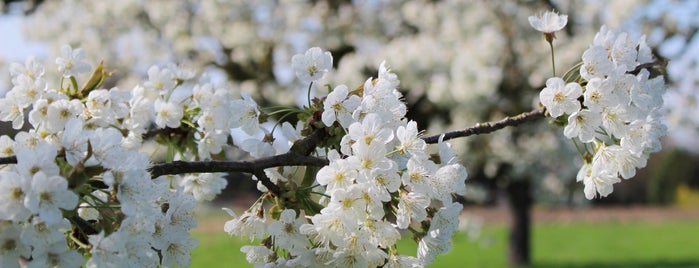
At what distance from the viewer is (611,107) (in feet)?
4.86

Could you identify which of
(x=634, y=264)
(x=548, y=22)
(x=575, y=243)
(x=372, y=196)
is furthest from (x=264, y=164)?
(x=575, y=243)

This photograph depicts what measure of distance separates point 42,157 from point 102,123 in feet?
1.52

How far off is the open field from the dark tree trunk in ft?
1.26

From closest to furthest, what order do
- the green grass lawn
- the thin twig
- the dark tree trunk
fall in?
the thin twig → the dark tree trunk → the green grass lawn

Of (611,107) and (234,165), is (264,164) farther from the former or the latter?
(611,107)

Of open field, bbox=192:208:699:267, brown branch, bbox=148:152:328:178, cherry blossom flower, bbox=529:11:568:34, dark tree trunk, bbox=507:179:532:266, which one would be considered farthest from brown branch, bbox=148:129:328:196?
dark tree trunk, bbox=507:179:532:266

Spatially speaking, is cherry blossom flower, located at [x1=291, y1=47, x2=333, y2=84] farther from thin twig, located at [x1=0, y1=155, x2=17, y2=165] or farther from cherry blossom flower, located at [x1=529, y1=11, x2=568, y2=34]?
thin twig, located at [x1=0, y1=155, x2=17, y2=165]

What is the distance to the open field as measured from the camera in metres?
14.4

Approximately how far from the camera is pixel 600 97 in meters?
1.48

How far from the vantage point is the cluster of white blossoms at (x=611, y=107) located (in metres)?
1.49

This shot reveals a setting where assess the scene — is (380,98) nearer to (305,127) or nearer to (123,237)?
(305,127)

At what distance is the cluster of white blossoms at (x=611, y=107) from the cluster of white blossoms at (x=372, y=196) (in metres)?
0.29

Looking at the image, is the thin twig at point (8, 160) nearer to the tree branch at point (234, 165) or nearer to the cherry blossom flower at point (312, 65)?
the tree branch at point (234, 165)

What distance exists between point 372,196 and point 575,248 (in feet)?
56.1
